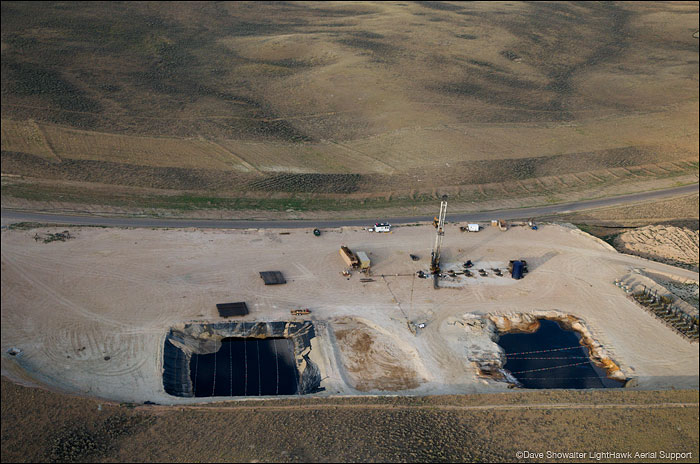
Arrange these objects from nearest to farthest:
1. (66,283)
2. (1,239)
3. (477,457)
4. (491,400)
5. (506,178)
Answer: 1. (477,457)
2. (491,400)
3. (66,283)
4. (1,239)
5. (506,178)

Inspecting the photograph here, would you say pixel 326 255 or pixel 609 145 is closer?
pixel 326 255

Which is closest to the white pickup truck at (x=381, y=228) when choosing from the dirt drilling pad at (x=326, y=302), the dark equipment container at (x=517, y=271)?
the dirt drilling pad at (x=326, y=302)

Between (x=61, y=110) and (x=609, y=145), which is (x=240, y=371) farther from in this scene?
(x=609, y=145)

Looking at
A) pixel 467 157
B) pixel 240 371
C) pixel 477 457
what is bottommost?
pixel 240 371

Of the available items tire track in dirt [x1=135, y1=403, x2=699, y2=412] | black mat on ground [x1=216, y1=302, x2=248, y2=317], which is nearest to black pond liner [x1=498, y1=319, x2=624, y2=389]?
tire track in dirt [x1=135, y1=403, x2=699, y2=412]

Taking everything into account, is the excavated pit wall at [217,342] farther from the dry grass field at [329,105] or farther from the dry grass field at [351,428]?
the dry grass field at [329,105]

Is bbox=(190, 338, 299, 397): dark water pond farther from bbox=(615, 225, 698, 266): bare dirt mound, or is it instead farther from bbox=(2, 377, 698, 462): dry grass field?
bbox=(615, 225, 698, 266): bare dirt mound

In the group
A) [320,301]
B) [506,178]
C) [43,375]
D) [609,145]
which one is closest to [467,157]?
[506,178]
